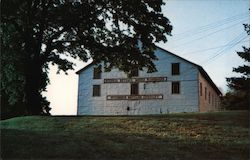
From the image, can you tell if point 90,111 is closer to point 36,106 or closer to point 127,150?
point 36,106

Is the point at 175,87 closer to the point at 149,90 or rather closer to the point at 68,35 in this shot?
the point at 149,90

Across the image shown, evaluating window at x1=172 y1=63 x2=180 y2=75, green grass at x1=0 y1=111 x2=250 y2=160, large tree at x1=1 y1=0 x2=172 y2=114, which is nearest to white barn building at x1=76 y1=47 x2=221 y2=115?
window at x1=172 y1=63 x2=180 y2=75

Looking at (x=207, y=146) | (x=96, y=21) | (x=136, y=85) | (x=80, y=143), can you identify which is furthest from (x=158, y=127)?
(x=136, y=85)

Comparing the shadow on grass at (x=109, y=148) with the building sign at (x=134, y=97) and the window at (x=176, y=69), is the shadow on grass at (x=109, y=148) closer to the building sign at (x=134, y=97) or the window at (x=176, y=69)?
the building sign at (x=134, y=97)

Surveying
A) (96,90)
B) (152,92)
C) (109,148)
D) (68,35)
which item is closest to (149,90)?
(152,92)

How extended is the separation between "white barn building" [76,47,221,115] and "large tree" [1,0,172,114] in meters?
16.1

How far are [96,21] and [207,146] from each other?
16300 millimetres

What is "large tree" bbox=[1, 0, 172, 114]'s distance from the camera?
26125 millimetres

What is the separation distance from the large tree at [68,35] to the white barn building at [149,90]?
16067mm

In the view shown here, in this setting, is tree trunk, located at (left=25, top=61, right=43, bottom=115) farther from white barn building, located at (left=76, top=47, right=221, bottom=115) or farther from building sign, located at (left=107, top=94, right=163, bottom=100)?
building sign, located at (left=107, top=94, right=163, bottom=100)

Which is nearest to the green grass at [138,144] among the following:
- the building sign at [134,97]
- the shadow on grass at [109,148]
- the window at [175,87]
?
the shadow on grass at [109,148]

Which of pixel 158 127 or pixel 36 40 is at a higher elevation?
pixel 36 40

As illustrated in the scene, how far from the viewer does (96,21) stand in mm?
28391

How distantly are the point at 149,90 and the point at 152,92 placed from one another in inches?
19.5
